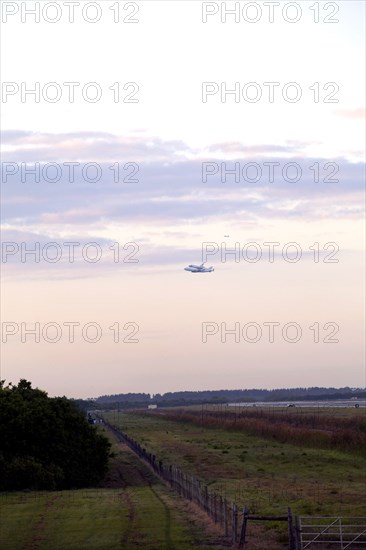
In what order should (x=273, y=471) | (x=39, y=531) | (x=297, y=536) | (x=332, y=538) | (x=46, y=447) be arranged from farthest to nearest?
(x=273, y=471), (x=46, y=447), (x=39, y=531), (x=332, y=538), (x=297, y=536)

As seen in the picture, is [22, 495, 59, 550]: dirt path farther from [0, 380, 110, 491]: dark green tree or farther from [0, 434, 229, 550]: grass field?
[0, 380, 110, 491]: dark green tree

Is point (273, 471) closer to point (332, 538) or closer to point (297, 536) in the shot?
point (332, 538)

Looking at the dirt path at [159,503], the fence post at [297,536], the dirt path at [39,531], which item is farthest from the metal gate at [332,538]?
the dirt path at [39,531]

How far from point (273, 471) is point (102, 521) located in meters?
28.4

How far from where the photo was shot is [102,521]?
4388cm

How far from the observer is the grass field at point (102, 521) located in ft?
125

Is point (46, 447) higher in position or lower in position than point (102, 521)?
higher

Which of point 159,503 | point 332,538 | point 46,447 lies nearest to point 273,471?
point 46,447

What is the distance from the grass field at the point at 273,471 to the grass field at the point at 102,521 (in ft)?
14.8

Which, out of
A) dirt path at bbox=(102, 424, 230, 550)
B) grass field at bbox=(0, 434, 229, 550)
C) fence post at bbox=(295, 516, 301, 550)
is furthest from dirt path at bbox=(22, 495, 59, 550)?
fence post at bbox=(295, 516, 301, 550)

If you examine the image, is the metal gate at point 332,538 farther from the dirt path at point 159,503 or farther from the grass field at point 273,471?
the grass field at point 273,471

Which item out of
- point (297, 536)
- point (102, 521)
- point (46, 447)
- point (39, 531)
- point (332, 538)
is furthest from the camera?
point (46, 447)

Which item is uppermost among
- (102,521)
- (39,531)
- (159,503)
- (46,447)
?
(46,447)

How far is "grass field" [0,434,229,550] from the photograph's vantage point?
38.1 metres
